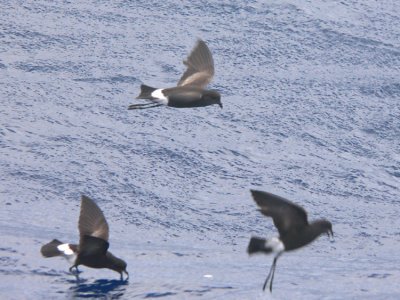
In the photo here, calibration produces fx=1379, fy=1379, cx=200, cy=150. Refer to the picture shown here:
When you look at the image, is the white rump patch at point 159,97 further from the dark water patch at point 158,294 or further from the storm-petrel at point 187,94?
the dark water patch at point 158,294

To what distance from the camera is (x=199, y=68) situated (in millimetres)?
11578

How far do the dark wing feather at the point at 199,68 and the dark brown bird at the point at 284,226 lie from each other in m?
2.54

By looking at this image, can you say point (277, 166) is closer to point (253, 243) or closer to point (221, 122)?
point (221, 122)

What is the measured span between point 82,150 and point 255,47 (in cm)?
264

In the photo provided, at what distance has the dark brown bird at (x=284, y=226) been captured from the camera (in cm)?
854

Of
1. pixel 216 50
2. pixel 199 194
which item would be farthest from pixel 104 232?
pixel 216 50

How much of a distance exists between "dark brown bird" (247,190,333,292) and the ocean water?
823mm

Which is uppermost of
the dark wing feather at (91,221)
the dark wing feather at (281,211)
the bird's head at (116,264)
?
the dark wing feather at (281,211)

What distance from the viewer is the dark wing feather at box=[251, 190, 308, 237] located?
852cm

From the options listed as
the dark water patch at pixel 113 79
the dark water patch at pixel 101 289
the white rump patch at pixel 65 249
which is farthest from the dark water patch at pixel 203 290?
the dark water patch at pixel 113 79

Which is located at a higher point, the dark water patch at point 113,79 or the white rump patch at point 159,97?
the white rump patch at point 159,97

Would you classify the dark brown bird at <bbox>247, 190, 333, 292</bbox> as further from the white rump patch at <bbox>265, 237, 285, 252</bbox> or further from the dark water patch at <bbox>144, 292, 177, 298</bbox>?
the dark water patch at <bbox>144, 292, 177, 298</bbox>

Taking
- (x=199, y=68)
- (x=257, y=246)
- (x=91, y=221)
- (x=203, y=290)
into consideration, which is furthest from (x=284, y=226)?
(x=199, y=68)

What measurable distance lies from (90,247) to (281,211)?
1.55m
